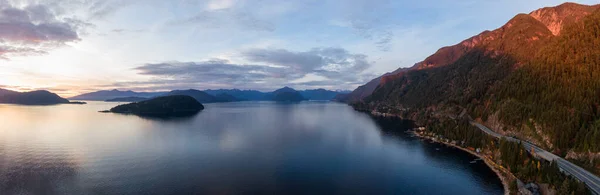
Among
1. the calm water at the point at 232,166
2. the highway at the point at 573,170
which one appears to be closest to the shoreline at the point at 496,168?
the calm water at the point at 232,166

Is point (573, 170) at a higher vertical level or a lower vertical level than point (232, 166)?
higher

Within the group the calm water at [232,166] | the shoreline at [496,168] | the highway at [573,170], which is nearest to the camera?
the highway at [573,170]

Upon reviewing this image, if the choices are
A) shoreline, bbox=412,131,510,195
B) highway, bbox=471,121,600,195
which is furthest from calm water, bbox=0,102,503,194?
highway, bbox=471,121,600,195

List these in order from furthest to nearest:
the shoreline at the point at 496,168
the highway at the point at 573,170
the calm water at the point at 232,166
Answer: the shoreline at the point at 496,168
the calm water at the point at 232,166
the highway at the point at 573,170

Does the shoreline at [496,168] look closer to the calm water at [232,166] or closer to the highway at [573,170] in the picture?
the calm water at [232,166]

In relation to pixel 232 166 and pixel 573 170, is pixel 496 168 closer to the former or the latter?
pixel 573 170

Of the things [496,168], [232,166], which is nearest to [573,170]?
[496,168]

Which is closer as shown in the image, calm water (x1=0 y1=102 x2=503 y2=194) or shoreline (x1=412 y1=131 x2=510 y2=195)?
calm water (x1=0 y1=102 x2=503 y2=194)

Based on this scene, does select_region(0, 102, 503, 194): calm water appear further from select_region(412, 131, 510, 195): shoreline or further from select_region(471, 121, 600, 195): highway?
select_region(471, 121, 600, 195): highway

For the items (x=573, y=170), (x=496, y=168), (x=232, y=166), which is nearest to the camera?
(x=573, y=170)

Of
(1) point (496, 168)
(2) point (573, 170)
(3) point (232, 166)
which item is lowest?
(1) point (496, 168)

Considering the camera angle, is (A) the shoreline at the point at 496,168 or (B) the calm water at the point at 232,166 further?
(A) the shoreline at the point at 496,168

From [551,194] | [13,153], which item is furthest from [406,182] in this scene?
[13,153]

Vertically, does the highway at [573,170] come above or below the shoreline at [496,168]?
above
